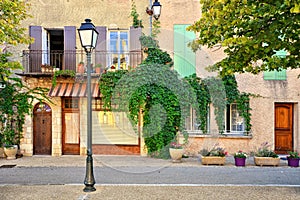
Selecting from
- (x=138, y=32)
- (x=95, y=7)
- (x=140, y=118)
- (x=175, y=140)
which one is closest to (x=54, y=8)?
(x=95, y=7)

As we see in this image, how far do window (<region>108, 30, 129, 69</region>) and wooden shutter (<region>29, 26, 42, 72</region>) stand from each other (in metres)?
2.98

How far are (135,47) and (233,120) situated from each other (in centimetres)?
535

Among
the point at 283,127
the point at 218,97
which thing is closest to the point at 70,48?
the point at 218,97

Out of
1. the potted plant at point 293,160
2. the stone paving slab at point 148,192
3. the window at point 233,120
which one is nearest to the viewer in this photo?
the stone paving slab at point 148,192

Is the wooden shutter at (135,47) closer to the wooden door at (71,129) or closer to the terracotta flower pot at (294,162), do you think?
the wooden door at (71,129)

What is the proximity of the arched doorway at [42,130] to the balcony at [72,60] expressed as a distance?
1.69 metres

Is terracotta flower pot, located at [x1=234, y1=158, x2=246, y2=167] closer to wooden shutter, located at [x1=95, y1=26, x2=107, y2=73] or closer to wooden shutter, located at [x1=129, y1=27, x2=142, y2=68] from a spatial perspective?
wooden shutter, located at [x1=129, y1=27, x2=142, y2=68]

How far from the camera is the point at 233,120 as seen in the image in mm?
11992

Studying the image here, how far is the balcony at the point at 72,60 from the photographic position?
11.6m

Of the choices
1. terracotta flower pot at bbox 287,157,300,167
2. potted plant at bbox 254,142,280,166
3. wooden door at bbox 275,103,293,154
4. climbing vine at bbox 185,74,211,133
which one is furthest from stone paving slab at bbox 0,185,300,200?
wooden door at bbox 275,103,293,154

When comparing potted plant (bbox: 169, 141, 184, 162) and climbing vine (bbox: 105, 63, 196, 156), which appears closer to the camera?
potted plant (bbox: 169, 141, 184, 162)

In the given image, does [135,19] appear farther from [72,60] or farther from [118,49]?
[72,60]

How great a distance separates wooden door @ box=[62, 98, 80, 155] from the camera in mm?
12008

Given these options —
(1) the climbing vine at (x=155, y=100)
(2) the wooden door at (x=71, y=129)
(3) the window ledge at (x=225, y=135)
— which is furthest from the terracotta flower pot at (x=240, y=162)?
(2) the wooden door at (x=71, y=129)
